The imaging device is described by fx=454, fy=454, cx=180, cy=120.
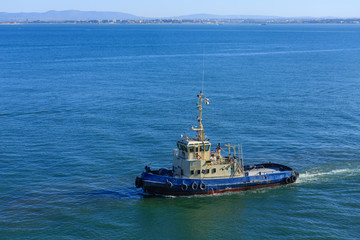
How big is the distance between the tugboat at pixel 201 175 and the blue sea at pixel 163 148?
0.86 m

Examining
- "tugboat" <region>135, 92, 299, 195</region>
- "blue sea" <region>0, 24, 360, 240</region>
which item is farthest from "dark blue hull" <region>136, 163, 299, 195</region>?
"blue sea" <region>0, 24, 360, 240</region>

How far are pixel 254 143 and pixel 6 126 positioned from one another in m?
34.6

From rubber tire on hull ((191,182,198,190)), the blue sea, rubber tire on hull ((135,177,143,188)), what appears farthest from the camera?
rubber tire on hull ((135,177,143,188))

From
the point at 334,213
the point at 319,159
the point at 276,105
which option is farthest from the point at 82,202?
the point at 276,105

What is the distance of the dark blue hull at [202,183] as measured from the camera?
41.8 meters

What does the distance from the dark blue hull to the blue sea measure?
0.71m

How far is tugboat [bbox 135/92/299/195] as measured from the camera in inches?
1649

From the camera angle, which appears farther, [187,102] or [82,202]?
[187,102]

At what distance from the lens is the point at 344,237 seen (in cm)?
3500

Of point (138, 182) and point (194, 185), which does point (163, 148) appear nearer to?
point (138, 182)

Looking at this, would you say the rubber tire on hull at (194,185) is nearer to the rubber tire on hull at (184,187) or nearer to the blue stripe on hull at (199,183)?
the blue stripe on hull at (199,183)

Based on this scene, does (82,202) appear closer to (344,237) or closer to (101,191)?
(101,191)

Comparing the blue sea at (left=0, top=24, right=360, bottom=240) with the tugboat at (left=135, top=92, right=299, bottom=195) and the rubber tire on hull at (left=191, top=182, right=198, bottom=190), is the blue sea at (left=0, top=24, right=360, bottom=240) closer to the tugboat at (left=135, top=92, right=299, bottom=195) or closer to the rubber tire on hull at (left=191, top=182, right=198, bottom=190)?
the tugboat at (left=135, top=92, right=299, bottom=195)

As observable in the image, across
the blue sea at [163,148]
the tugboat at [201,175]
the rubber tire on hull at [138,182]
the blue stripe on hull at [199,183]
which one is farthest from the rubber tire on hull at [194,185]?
the rubber tire on hull at [138,182]
